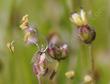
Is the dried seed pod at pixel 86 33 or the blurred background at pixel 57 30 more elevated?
the dried seed pod at pixel 86 33

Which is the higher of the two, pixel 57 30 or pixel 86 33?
pixel 86 33

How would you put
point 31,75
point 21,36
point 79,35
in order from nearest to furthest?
point 79,35
point 31,75
point 21,36

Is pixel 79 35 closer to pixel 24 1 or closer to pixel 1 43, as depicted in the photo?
pixel 1 43

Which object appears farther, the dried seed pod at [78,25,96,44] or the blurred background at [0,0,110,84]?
the blurred background at [0,0,110,84]

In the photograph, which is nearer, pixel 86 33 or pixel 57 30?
pixel 86 33

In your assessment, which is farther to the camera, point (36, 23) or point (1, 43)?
point (36, 23)

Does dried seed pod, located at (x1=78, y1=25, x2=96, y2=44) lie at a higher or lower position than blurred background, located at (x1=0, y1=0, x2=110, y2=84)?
higher

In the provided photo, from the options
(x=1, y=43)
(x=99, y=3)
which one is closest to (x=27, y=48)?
(x=1, y=43)

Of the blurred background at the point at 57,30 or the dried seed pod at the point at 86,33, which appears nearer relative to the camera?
the dried seed pod at the point at 86,33
